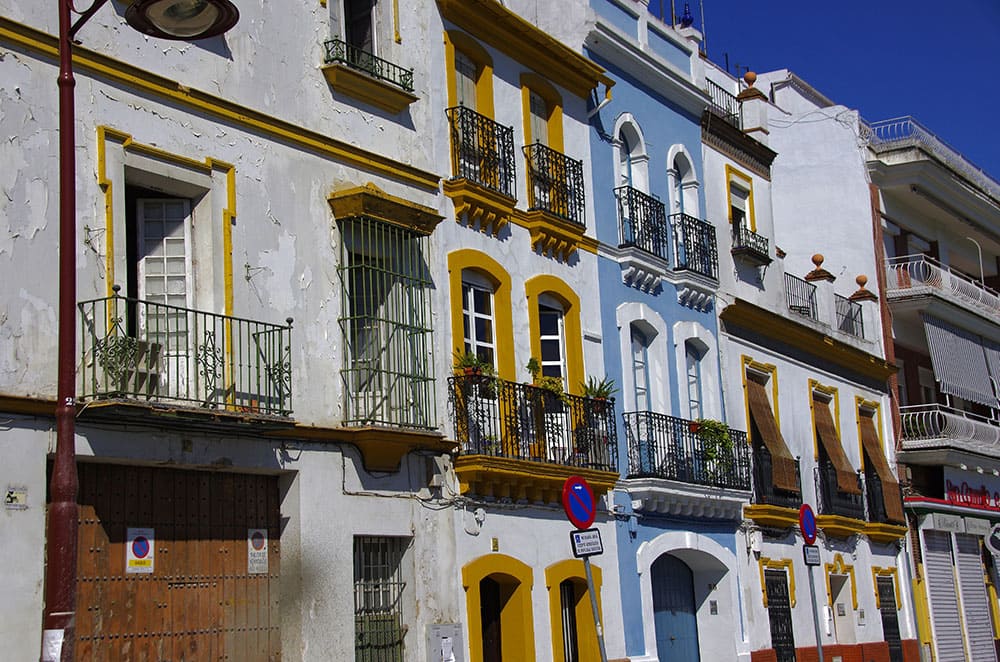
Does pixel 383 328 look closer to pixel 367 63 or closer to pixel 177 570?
pixel 367 63

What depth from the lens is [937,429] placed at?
3375 cm

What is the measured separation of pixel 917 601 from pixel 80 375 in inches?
954

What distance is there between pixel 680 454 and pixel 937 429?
12.7 m

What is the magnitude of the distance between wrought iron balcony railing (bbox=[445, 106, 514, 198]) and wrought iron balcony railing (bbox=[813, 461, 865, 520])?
1170 cm

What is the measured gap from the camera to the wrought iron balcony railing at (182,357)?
43.5ft

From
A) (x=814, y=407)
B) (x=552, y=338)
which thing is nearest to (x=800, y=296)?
(x=814, y=407)

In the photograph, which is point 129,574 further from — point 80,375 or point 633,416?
point 633,416

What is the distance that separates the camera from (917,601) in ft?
107

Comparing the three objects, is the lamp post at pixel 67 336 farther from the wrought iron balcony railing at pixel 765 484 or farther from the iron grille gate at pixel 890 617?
the iron grille gate at pixel 890 617

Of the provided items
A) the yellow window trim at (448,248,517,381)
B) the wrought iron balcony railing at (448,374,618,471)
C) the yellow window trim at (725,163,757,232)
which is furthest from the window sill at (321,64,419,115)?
the yellow window trim at (725,163,757,232)

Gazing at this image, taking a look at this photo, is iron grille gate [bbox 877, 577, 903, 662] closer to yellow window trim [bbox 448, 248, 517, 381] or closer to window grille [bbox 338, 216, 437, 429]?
yellow window trim [bbox 448, 248, 517, 381]

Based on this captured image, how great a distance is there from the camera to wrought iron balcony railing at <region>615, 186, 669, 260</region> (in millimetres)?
23327

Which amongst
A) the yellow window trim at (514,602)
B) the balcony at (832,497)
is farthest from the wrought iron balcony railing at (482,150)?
the balcony at (832,497)

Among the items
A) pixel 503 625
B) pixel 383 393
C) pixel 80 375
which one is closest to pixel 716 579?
pixel 503 625
